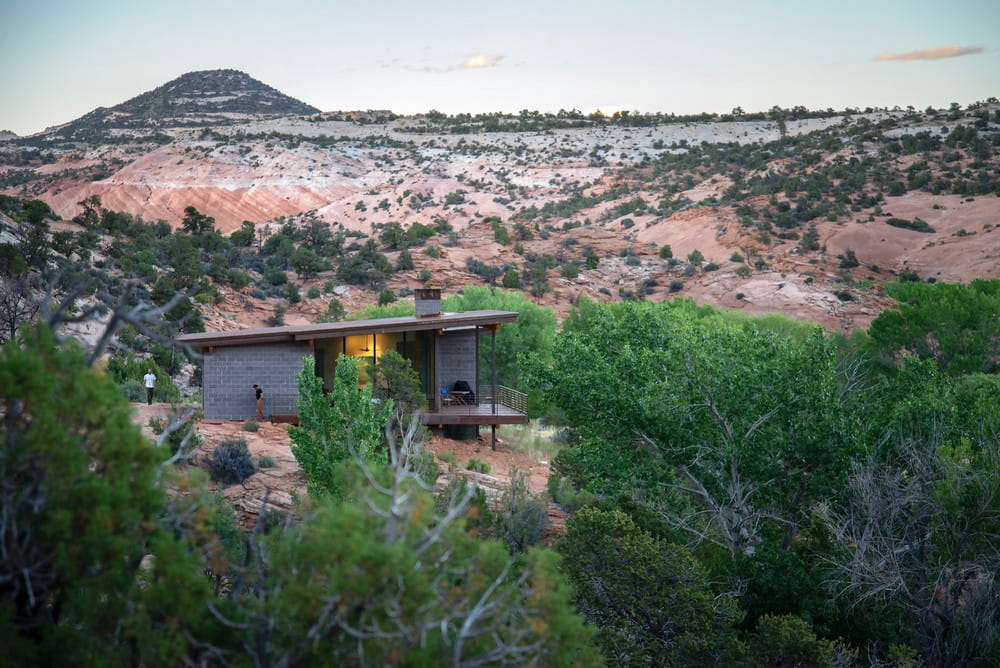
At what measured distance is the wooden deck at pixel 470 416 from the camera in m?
27.0

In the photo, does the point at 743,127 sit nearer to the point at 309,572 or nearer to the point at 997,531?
the point at 997,531

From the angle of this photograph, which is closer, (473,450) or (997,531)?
(997,531)

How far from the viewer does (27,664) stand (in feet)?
23.0

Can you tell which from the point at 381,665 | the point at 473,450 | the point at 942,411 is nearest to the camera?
the point at 381,665

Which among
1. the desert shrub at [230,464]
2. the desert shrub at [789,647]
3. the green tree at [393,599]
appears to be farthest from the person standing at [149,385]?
the green tree at [393,599]

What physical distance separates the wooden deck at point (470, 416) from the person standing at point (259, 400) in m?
4.60

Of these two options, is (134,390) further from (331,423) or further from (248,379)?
(331,423)

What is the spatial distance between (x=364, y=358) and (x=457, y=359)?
11.6 ft

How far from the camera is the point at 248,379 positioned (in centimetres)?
2541

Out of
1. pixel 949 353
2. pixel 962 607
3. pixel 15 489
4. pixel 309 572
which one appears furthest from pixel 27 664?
pixel 949 353

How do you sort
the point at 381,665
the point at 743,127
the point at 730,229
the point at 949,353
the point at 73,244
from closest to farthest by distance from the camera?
the point at 381,665 < the point at 949,353 < the point at 73,244 < the point at 730,229 < the point at 743,127

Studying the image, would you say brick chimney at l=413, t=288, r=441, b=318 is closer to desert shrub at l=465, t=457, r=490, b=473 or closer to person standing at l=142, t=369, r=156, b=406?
desert shrub at l=465, t=457, r=490, b=473

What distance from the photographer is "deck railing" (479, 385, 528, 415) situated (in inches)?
1134

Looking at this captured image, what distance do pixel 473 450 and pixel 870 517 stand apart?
47.4 feet
